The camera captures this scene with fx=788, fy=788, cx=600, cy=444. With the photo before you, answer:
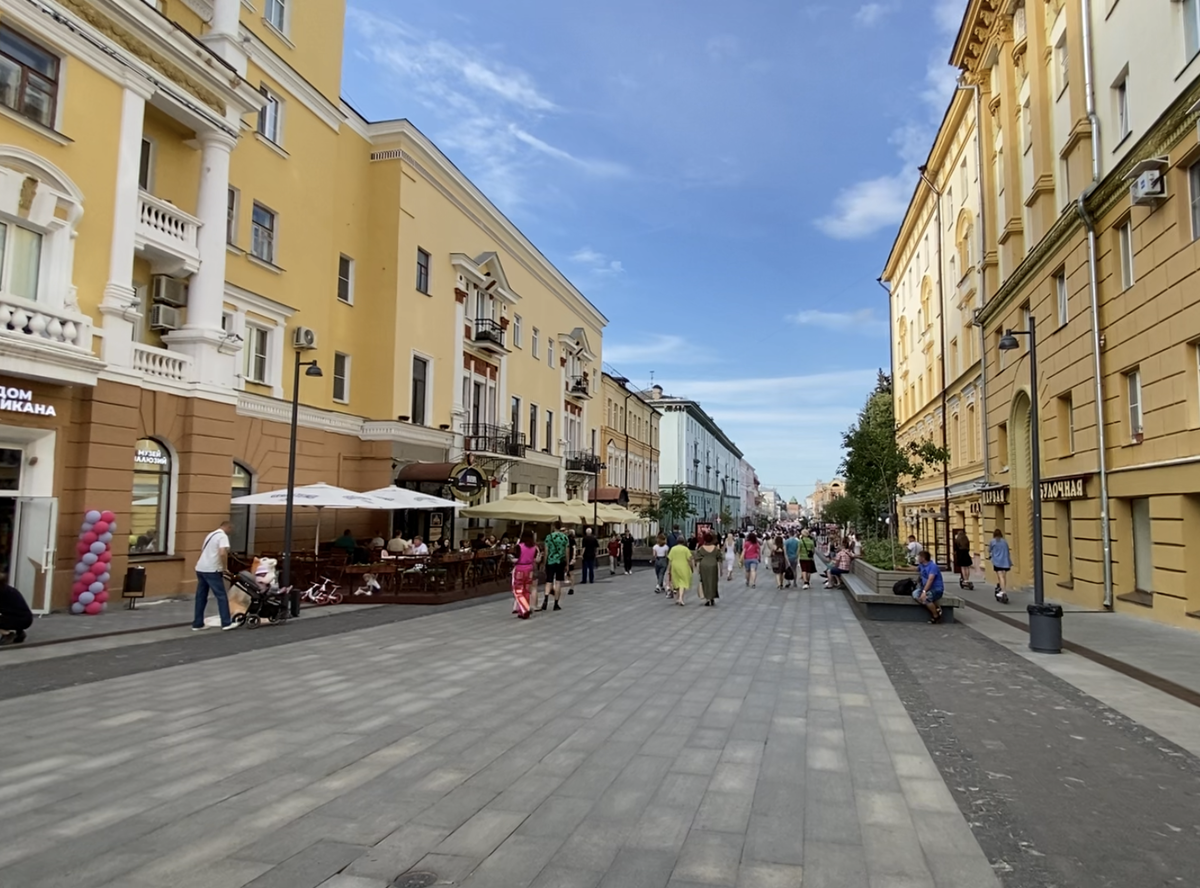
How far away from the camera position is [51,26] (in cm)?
1371

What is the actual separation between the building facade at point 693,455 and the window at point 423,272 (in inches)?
1896

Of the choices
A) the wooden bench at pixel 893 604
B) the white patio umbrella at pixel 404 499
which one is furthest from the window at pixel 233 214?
the wooden bench at pixel 893 604

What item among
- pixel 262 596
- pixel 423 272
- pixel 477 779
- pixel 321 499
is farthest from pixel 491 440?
pixel 477 779

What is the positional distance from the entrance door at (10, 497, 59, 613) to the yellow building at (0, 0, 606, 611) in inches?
1.9

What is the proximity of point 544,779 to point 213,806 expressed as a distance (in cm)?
209

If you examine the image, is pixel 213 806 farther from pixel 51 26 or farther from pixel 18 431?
pixel 51 26

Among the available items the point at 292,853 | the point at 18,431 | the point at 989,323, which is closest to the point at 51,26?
the point at 18,431

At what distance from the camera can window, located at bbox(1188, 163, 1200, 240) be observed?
1271cm

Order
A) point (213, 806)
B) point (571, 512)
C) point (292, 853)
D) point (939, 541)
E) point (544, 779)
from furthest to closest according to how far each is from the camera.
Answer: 1. point (939, 541)
2. point (571, 512)
3. point (544, 779)
4. point (213, 806)
5. point (292, 853)

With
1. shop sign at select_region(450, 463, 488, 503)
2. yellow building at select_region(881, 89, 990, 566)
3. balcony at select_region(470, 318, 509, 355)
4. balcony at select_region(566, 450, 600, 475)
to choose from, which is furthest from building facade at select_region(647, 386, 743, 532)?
shop sign at select_region(450, 463, 488, 503)

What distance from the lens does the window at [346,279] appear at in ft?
82.7

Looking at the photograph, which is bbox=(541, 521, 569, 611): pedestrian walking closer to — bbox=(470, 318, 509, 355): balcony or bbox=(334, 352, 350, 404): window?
bbox=(334, 352, 350, 404): window

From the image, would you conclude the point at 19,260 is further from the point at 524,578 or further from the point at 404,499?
the point at 524,578

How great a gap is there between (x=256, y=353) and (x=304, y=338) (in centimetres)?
134
